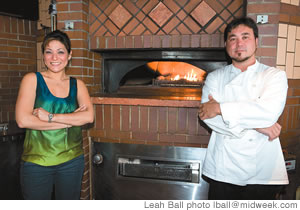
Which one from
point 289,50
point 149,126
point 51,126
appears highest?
point 289,50

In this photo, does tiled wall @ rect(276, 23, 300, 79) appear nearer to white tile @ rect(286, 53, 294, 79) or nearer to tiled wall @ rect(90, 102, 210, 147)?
white tile @ rect(286, 53, 294, 79)

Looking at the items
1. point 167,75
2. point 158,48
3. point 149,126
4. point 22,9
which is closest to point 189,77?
point 167,75

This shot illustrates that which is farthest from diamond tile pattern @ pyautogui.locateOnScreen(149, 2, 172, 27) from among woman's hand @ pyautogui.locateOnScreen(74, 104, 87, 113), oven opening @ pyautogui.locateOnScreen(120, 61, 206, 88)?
woman's hand @ pyautogui.locateOnScreen(74, 104, 87, 113)

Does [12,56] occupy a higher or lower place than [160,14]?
lower

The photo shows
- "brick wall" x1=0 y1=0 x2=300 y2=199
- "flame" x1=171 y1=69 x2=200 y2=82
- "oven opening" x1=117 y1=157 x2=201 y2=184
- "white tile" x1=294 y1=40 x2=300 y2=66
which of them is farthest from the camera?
"flame" x1=171 y1=69 x2=200 y2=82

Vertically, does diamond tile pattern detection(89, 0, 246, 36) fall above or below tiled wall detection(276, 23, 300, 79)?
above

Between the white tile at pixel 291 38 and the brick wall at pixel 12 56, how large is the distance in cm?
323

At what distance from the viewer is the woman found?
1.62 meters

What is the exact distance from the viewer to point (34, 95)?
5.38 ft

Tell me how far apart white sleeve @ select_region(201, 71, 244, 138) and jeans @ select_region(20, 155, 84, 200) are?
3.43ft

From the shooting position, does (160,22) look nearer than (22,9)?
Yes

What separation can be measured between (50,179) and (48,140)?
29 centimetres

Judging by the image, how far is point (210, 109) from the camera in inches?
66.7

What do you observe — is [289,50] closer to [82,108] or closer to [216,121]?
[216,121]
